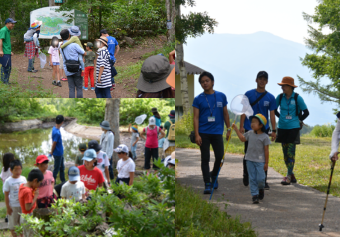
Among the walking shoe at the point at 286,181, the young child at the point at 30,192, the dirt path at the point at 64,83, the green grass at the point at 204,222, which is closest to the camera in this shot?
the young child at the point at 30,192

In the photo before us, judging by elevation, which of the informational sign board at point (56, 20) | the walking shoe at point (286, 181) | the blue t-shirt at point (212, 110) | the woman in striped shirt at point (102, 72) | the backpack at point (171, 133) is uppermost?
the informational sign board at point (56, 20)

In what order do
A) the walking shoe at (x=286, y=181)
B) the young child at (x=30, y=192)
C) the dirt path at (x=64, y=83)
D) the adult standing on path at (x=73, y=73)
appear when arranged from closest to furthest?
1. the young child at (x=30, y=192)
2. the adult standing on path at (x=73, y=73)
3. the dirt path at (x=64, y=83)
4. the walking shoe at (x=286, y=181)

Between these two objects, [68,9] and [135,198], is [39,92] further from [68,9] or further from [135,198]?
[135,198]

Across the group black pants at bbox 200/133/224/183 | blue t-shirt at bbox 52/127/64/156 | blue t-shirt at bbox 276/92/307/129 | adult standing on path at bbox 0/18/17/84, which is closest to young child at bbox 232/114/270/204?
black pants at bbox 200/133/224/183

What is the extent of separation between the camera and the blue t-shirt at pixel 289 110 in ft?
15.2

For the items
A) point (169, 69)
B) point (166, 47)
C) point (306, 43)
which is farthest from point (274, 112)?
point (306, 43)

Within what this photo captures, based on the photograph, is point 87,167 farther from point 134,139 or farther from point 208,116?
point 208,116

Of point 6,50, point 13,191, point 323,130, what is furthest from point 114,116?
point 323,130

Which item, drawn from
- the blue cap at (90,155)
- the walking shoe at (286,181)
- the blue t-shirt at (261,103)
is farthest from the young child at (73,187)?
the walking shoe at (286,181)

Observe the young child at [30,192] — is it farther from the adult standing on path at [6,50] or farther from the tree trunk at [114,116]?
the adult standing on path at [6,50]

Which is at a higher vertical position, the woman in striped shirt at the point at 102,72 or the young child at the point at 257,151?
the woman in striped shirt at the point at 102,72

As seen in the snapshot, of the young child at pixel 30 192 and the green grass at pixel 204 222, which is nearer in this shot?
the young child at pixel 30 192

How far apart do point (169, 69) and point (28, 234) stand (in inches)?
66.0

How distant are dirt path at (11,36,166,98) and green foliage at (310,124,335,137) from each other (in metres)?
10.5
